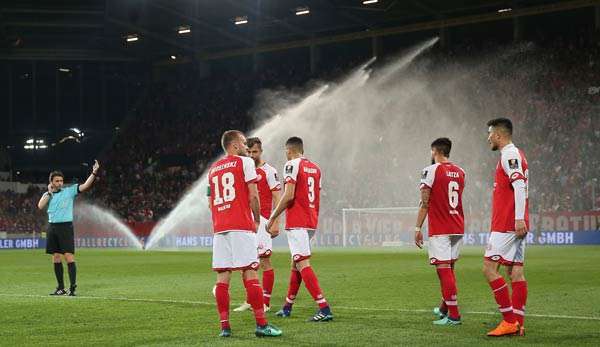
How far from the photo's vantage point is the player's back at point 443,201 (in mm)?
10539

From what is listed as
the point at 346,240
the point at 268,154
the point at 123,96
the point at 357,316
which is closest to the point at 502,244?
the point at 357,316

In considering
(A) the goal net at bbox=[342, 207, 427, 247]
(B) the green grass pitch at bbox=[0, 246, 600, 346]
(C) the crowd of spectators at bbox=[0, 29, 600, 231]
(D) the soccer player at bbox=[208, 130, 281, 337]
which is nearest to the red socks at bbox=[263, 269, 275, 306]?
(B) the green grass pitch at bbox=[0, 246, 600, 346]

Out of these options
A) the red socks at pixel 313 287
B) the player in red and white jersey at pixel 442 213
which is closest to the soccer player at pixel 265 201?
the red socks at pixel 313 287

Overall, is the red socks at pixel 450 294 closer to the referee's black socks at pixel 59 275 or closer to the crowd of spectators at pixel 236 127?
the referee's black socks at pixel 59 275

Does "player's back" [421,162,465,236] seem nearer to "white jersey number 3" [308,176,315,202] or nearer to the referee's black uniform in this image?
"white jersey number 3" [308,176,315,202]

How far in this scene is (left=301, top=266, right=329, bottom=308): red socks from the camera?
35.2 feet

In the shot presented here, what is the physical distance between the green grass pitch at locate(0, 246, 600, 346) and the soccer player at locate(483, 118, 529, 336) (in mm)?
351

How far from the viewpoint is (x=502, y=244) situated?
9484mm

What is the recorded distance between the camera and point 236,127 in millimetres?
53062

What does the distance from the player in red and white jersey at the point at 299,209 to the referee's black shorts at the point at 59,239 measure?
568 cm

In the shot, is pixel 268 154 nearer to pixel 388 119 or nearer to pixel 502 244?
pixel 388 119

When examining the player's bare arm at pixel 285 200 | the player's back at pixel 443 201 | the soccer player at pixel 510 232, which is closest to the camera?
the soccer player at pixel 510 232

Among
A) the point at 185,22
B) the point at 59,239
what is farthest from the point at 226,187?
the point at 185,22

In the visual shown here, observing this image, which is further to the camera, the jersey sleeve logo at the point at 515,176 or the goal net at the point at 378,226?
the goal net at the point at 378,226
